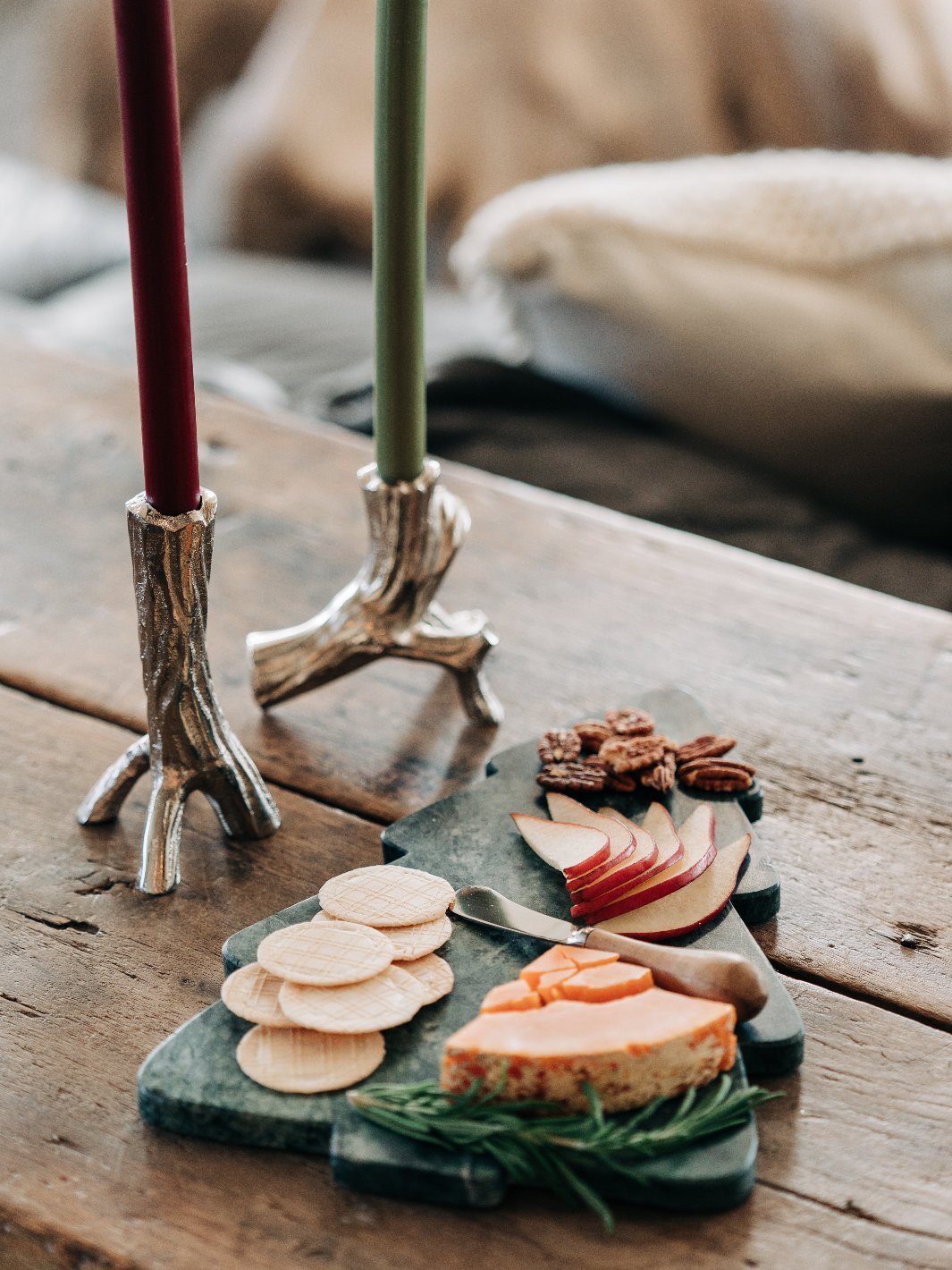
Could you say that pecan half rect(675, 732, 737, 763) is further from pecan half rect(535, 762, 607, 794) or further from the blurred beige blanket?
the blurred beige blanket

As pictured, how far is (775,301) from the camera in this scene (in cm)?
108

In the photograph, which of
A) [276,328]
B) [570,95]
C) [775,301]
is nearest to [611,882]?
[775,301]

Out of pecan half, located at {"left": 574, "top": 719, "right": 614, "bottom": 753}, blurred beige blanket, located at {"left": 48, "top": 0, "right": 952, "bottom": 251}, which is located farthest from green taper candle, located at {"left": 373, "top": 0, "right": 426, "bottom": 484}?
blurred beige blanket, located at {"left": 48, "top": 0, "right": 952, "bottom": 251}

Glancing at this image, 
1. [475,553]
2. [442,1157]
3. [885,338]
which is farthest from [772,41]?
[442,1157]

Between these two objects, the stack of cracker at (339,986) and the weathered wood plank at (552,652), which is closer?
the stack of cracker at (339,986)

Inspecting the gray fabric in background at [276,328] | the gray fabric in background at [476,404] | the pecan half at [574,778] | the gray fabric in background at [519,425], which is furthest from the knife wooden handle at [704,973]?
the gray fabric in background at [276,328]

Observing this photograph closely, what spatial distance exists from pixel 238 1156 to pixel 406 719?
10.8 inches

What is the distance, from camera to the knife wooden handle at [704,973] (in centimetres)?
41

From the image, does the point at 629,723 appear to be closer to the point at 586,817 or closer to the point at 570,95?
the point at 586,817

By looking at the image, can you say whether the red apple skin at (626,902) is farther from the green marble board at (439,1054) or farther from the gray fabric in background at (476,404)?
the gray fabric in background at (476,404)

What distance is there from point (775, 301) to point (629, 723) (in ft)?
2.03

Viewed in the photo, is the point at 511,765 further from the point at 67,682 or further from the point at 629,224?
the point at 629,224

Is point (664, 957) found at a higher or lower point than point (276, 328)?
higher

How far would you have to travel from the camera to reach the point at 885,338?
103 centimetres
